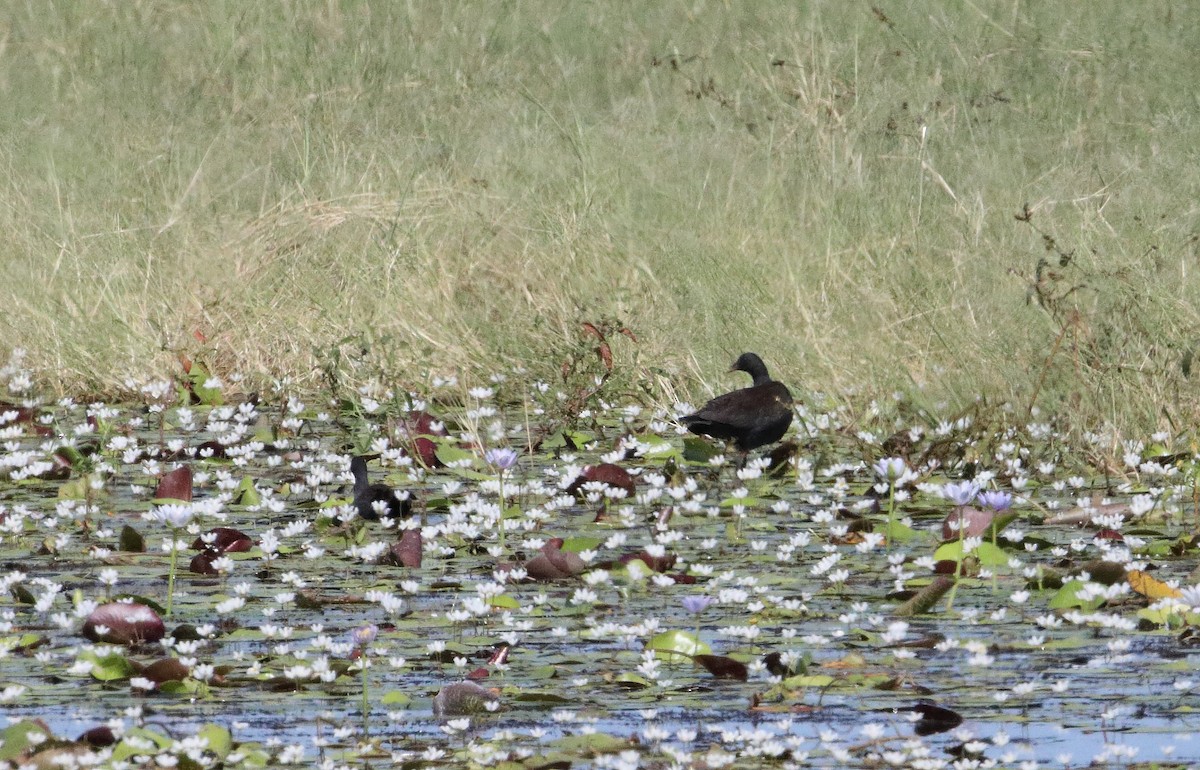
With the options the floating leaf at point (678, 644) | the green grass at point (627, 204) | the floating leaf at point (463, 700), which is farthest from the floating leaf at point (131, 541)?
the green grass at point (627, 204)

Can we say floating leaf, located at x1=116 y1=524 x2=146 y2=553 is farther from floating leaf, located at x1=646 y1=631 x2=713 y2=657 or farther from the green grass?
the green grass

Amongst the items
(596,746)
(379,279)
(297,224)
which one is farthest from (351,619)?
(297,224)

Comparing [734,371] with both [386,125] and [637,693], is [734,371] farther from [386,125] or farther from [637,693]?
[386,125]

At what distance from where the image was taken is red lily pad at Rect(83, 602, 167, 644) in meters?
4.22

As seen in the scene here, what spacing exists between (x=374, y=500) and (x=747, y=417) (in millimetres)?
1373

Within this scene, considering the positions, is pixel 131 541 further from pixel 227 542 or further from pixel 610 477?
pixel 610 477

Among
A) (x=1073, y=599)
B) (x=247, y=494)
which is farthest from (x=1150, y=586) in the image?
(x=247, y=494)

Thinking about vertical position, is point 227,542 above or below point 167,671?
below

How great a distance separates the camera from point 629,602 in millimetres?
4715

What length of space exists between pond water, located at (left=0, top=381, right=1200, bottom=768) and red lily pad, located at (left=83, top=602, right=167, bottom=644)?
0.03 metres

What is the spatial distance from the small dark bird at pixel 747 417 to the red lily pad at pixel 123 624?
2689mm

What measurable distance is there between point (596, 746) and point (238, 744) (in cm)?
63

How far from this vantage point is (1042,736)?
3.46 m

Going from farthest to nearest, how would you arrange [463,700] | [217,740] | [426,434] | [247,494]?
[426,434] → [247,494] → [463,700] → [217,740]
